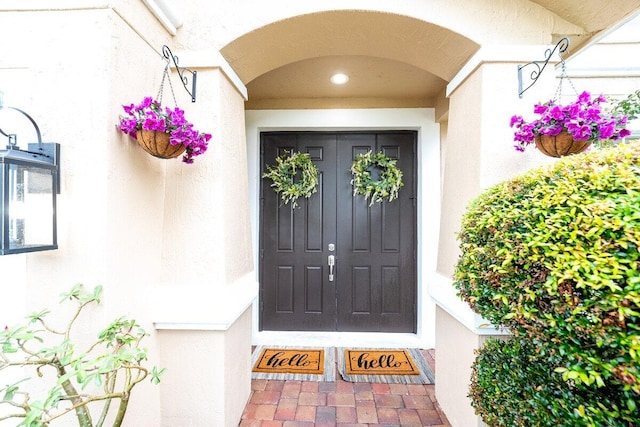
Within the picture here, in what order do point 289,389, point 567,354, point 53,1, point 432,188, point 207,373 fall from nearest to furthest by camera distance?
1. point 567,354
2. point 53,1
3. point 207,373
4. point 289,389
5. point 432,188

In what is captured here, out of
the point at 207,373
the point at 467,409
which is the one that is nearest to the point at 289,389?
the point at 207,373

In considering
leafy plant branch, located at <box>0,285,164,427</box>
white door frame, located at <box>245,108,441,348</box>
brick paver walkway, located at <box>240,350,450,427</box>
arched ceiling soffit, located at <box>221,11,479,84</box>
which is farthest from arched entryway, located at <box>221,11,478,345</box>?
leafy plant branch, located at <box>0,285,164,427</box>

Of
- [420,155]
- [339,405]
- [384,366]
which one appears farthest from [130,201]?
[420,155]

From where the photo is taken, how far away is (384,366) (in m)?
2.66

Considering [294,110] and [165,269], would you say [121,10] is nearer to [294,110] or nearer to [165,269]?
[165,269]

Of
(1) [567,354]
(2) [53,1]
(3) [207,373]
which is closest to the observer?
(1) [567,354]

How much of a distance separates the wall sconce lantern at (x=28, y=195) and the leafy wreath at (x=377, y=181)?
8.11 ft

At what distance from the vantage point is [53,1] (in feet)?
4.36

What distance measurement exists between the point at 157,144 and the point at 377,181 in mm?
2311

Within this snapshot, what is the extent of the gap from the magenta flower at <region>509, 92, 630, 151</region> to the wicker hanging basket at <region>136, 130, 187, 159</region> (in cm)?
174

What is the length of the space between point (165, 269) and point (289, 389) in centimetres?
137

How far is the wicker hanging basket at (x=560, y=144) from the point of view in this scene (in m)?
1.43

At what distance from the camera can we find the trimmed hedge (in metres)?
0.72

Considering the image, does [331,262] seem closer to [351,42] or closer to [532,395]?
[351,42]
